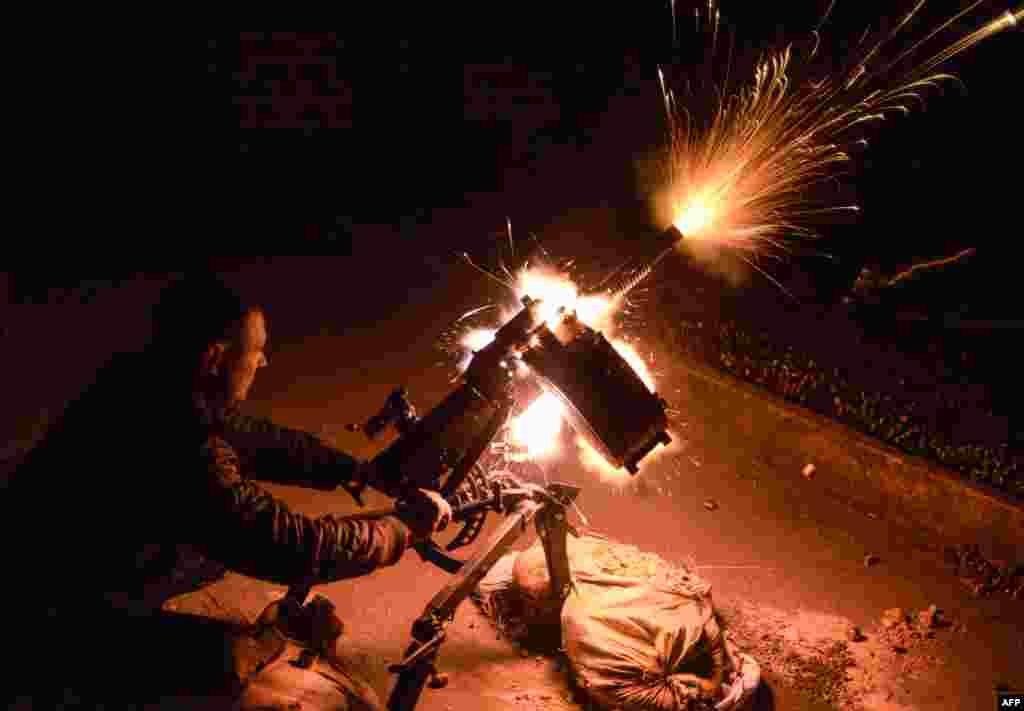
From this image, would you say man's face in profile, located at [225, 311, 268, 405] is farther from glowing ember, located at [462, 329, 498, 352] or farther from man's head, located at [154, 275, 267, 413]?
glowing ember, located at [462, 329, 498, 352]

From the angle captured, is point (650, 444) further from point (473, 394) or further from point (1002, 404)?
point (1002, 404)

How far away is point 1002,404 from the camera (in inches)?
238

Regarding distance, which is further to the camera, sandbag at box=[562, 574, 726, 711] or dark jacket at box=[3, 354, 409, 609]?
sandbag at box=[562, 574, 726, 711]

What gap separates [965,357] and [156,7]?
39.2ft

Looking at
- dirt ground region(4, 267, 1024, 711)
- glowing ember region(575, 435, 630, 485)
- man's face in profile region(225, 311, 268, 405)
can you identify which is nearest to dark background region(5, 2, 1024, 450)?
glowing ember region(575, 435, 630, 485)

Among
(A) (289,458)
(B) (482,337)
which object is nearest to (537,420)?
(B) (482,337)

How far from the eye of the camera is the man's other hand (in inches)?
112

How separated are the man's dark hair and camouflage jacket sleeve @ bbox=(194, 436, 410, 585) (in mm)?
389

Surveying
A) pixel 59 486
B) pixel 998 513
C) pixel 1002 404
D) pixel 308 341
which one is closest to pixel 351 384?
pixel 308 341

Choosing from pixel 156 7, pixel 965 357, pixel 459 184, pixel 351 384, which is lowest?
pixel 351 384

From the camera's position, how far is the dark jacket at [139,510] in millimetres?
2387

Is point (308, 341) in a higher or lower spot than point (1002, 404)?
lower

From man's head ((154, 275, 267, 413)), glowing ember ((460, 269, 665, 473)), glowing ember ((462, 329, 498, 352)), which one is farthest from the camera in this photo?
glowing ember ((462, 329, 498, 352))

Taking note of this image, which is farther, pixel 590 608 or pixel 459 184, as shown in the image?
pixel 459 184
